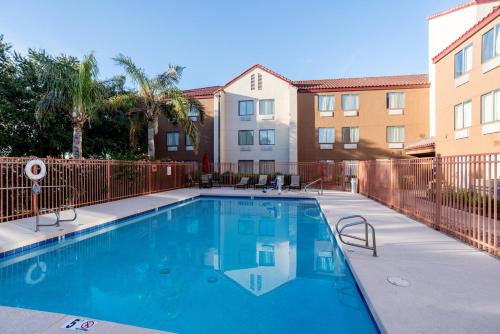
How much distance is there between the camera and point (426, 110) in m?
21.5

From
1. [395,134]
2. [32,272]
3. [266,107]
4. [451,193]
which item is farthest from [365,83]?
[32,272]

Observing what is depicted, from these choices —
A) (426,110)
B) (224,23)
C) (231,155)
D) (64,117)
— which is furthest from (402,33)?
(64,117)

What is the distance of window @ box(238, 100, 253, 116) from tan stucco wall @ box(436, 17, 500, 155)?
1346 centimetres

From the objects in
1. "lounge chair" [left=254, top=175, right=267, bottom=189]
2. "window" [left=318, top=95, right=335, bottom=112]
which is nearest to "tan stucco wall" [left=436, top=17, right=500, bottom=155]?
"window" [left=318, top=95, right=335, bottom=112]

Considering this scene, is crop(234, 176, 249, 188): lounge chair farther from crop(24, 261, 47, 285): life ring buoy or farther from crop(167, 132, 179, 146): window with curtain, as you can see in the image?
crop(24, 261, 47, 285): life ring buoy

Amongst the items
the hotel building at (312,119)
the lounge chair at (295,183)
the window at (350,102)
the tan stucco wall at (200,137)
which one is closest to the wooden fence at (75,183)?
the hotel building at (312,119)

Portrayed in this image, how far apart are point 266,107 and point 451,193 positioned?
18.4 meters

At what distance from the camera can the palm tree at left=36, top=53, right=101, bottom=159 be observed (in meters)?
10.8

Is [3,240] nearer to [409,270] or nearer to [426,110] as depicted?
[409,270]

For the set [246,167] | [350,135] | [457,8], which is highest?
[457,8]

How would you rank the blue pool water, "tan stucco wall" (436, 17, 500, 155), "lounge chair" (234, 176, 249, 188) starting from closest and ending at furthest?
the blue pool water < "tan stucco wall" (436, 17, 500, 155) < "lounge chair" (234, 176, 249, 188)

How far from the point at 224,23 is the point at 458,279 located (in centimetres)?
1894

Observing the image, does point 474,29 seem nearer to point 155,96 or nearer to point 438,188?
point 438,188

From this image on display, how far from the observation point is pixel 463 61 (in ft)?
43.6
